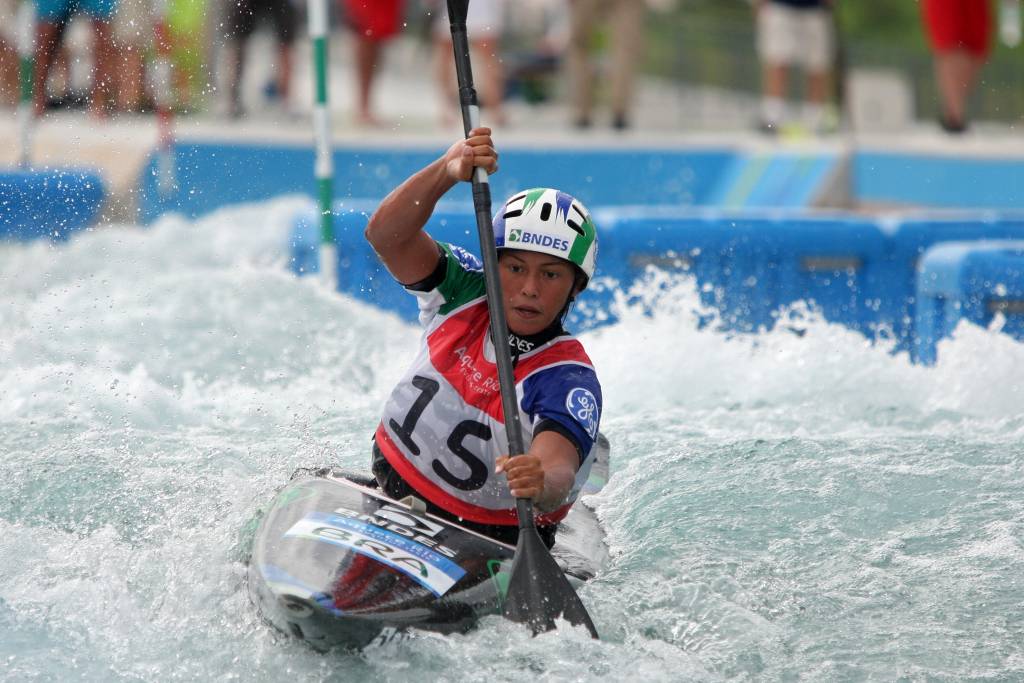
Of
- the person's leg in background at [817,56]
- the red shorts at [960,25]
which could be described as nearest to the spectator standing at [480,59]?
the person's leg in background at [817,56]

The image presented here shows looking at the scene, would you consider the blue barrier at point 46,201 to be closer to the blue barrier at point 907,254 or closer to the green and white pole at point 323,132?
the green and white pole at point 323,132

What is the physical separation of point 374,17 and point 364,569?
901cm

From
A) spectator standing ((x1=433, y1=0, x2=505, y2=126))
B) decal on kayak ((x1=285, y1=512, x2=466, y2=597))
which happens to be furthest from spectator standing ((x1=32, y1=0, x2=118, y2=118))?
decal on kayak ((x1=285, y1=512, x2=466, y2=597))

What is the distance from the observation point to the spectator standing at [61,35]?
35.3 ft

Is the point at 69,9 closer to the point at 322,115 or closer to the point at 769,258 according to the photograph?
the point at 322,115

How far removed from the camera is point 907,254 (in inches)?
315

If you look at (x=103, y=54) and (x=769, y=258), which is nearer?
A: (x=769, y=258)

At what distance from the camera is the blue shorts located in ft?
34.8

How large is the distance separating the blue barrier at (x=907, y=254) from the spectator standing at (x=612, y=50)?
456cm

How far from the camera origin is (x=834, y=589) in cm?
434

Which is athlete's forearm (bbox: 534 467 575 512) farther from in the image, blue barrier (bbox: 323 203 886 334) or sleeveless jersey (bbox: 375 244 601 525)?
blue barrier (bbox: 323 203 886 334)

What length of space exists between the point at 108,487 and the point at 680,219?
4039mm

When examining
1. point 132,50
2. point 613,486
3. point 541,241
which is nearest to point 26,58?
point 132,50

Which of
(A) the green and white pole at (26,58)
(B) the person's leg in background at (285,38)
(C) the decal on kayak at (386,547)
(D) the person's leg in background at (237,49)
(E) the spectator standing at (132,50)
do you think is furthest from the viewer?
(B) the person's leg in background at (285,38)
